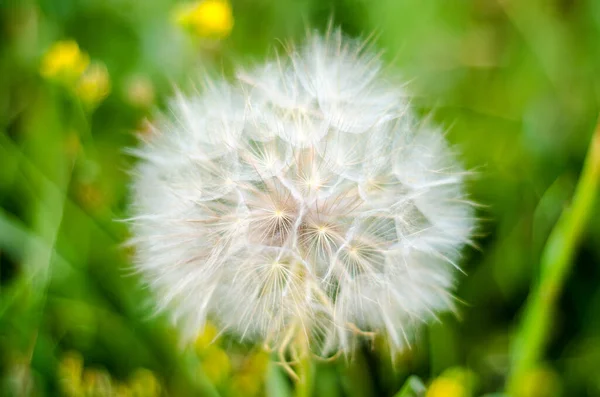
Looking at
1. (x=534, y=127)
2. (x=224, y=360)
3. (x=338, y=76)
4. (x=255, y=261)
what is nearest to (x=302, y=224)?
(x=255, y=261)

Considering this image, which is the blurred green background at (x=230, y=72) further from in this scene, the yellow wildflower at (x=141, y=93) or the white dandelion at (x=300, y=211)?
the white dandelion at (x=300, y=211)

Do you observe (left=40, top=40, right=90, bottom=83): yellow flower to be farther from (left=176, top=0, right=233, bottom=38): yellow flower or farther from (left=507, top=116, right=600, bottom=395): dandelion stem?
(left=507, top=116, right=600, bottom=395): dandelion stem

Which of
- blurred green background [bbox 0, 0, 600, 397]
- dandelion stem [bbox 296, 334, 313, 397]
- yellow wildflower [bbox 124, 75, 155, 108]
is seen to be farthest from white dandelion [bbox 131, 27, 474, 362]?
yellow wildflower [bbox 124, 75, 155, 108]

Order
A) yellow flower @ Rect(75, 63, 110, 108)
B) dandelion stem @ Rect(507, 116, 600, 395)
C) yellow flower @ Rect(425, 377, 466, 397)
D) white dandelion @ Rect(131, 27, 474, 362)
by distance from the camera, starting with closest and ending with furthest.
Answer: white dandelion @ Rect(131, 27, 474, 362), dandelion stem @ Rect(507, 116, 600, 395), yellow flower @ Rect(425, 377, 466, 397), yellow flower @ Rect(75, 63, 110, 108)

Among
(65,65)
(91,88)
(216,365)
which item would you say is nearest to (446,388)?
(216,365)

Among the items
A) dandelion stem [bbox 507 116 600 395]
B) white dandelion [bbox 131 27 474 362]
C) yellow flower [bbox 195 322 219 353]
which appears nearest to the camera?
white dandelion [bbox 131 27 474 362]

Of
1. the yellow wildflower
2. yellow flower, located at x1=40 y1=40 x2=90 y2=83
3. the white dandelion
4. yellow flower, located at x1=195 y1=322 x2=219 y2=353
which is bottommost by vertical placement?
yellow flower, located at x1=195 y1=322 x2=219 y2=353
